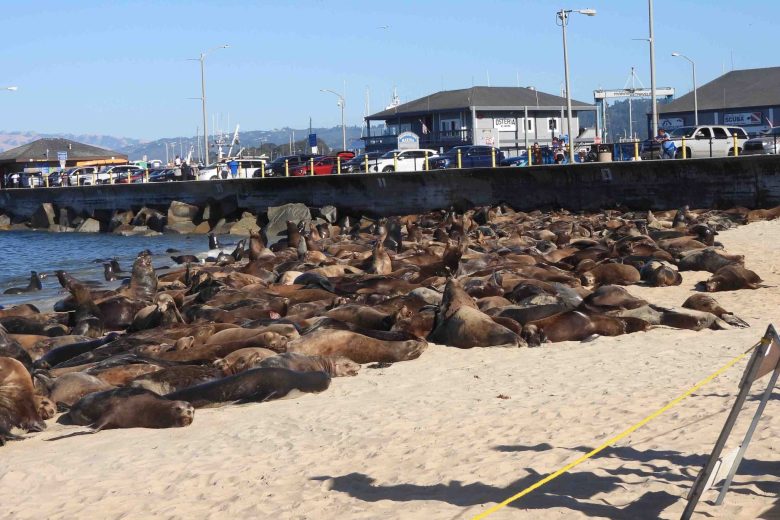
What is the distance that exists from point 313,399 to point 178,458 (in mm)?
2070

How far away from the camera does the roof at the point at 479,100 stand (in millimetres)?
85250

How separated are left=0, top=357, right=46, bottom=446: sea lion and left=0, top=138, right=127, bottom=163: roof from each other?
8050 centimetres

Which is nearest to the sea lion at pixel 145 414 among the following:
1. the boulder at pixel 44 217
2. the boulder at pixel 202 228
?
the boulder at pixel 202 228

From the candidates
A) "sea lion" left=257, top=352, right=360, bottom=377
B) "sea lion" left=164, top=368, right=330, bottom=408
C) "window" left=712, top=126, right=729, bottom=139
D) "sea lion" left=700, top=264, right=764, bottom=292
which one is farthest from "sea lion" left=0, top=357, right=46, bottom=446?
"window" left=712, top=126, right=729, bottom=139

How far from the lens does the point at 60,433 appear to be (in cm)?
905

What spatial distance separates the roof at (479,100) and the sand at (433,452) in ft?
246

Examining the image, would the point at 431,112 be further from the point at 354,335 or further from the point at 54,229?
the point at 354,335

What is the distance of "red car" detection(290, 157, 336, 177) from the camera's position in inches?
2047

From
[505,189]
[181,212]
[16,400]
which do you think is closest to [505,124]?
[181,212]

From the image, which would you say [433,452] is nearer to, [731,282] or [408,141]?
[731,282]

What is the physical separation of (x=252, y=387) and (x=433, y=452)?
2.85 meters

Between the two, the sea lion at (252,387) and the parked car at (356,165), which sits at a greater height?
the parked car at (356,165)

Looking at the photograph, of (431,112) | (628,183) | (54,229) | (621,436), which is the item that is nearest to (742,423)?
(621,436)

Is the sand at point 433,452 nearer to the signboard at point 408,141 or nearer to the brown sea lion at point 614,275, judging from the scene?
the brown sea lion at point 614,275
